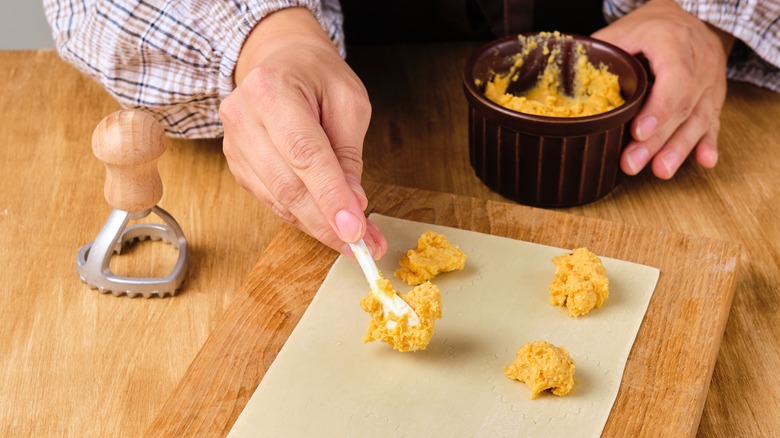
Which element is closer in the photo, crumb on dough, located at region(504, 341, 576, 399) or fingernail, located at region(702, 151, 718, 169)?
crumb on dough, located at region(504, 341, 576, 399)

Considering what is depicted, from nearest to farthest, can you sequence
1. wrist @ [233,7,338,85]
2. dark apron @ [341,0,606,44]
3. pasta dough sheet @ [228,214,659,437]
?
1. pasta dough sheet @ [228,214,659,437]
2. wrist @ [233,7,338,85]
3. dark apron @ [341,0,606,44]

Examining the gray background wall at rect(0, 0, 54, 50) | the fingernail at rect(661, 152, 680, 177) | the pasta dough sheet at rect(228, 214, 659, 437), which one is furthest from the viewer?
the gray background wall at rect(0, 0, 54, 50)

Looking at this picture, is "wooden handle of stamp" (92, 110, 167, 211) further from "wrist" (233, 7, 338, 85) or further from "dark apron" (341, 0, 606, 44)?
"dark apron" (341, 0, 606, 44)

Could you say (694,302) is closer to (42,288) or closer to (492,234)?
(492,234)

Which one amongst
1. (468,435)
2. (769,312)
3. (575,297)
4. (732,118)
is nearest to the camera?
(468,435)

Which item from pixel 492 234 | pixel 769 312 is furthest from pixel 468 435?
pixel 769 312

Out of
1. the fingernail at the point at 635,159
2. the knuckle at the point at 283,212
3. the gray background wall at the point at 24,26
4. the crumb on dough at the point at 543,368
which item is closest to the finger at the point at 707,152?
the fingernail at the point at 635,159

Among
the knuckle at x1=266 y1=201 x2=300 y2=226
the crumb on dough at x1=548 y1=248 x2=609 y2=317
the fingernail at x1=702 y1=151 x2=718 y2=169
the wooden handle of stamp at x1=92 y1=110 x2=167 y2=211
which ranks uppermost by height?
the wooden handle of stamp at x1=92 y1=110 x2=167 y2=211

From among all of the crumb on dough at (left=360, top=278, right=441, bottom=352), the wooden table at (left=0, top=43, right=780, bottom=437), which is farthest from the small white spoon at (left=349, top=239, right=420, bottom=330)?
the wooden table at (left=0, top=43, right=780, bottom=437)

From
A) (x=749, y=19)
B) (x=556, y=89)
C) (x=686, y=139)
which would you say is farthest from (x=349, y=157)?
(x=749, y=19)
